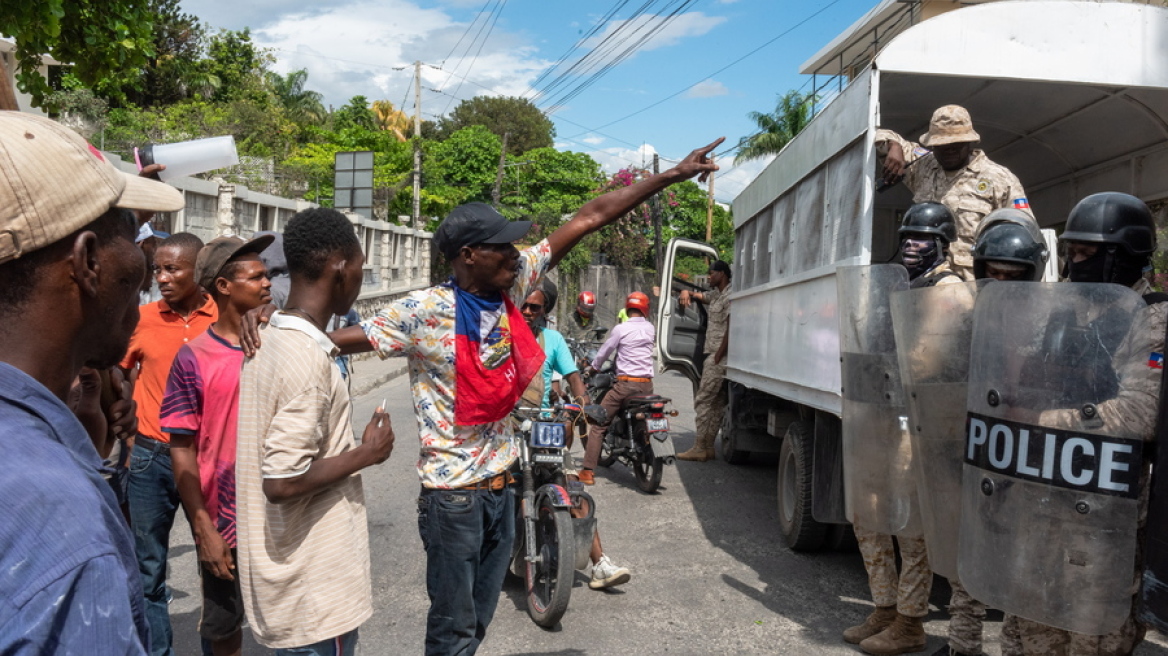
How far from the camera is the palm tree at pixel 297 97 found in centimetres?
4509

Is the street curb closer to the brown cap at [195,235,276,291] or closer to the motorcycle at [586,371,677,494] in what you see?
the motorcycle at [586,371,677,494]

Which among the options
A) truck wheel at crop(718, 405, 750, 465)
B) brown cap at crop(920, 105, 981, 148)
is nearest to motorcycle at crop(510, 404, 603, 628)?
brown cap at crop(920, 105, 981, 148)

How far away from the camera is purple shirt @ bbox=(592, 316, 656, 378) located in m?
8.23

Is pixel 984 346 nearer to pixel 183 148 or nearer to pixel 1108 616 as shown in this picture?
pixel 1108 616

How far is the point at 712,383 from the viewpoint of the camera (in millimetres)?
9328

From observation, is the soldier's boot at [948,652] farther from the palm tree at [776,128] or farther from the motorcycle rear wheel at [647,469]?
the palm tree at [776,128]

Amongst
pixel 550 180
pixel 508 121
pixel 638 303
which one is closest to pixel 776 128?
pixel 550 180

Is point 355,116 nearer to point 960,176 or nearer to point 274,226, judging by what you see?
point 274,226

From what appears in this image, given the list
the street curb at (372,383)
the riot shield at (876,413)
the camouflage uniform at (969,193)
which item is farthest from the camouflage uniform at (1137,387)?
the street curb at (372,383)

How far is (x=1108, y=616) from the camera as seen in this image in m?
2.52

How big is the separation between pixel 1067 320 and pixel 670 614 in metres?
2.99

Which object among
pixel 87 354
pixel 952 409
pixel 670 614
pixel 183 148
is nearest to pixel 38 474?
pixel 87 354

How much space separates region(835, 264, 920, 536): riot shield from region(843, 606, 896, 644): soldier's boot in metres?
0.72

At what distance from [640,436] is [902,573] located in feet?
12.6
